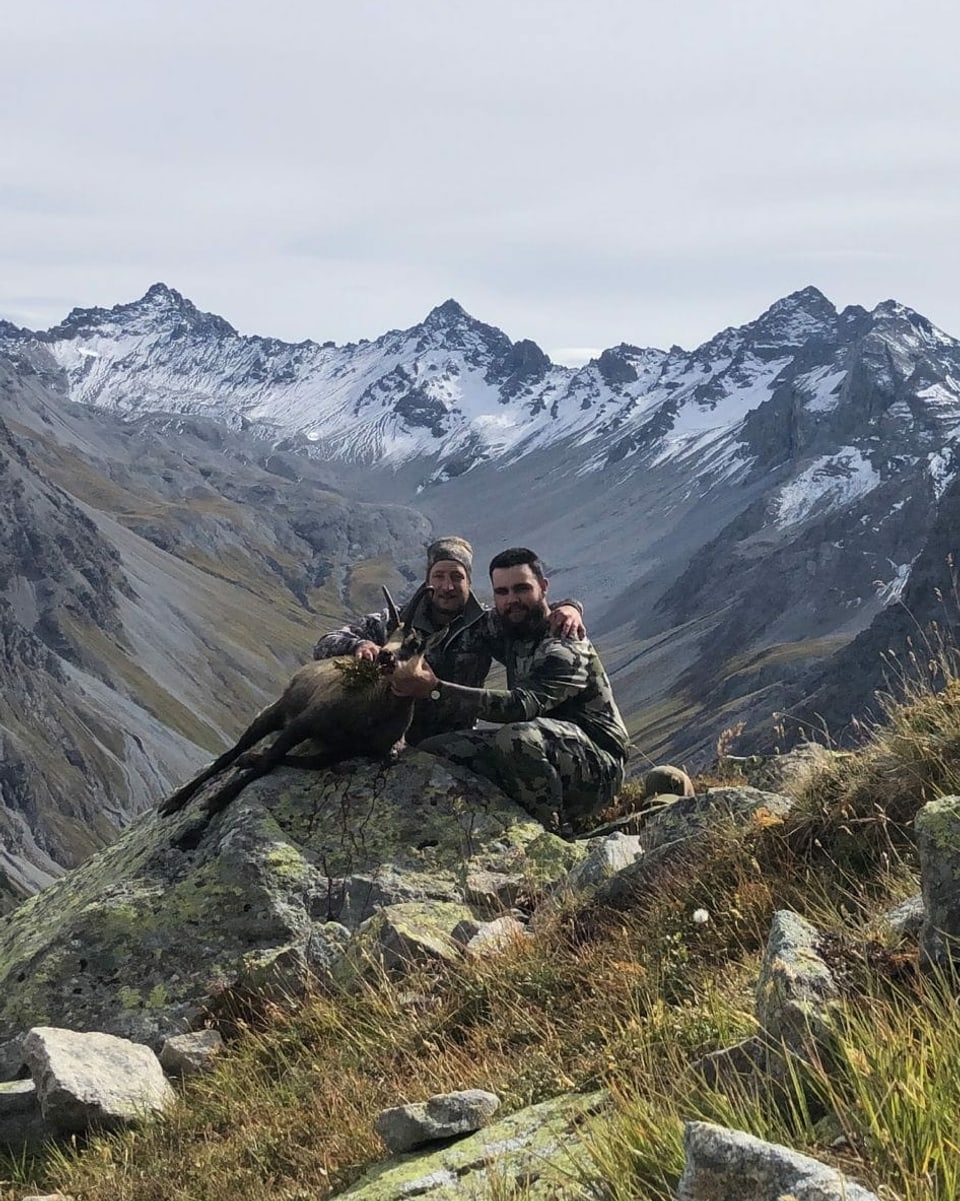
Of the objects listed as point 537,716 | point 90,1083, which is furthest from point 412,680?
point 90,1083

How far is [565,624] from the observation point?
11.5 m

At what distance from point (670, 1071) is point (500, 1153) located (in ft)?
2.47

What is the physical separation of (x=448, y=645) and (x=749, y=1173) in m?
9.39

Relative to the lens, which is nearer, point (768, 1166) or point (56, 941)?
point (768, 1166)

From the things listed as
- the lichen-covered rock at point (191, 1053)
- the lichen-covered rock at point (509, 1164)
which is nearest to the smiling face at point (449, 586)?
the lichen-covered rock at point (191, 1053)

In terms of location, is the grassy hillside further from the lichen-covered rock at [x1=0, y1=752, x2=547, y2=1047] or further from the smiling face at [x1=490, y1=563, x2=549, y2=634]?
the smiling face at [x1=490, y1=563, x2=549, y2=634]

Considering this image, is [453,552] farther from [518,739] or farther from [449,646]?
[518,739]

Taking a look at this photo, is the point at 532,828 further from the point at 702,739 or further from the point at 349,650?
the point at 702,739

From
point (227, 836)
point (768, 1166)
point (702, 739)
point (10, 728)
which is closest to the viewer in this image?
point (768, 1166)

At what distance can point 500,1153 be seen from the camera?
4.30 m

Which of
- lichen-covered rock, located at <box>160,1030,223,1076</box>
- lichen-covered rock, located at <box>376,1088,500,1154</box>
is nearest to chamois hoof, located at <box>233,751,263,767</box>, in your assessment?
lichen-covered rock, located at <box>160,1030,223,1076</box>

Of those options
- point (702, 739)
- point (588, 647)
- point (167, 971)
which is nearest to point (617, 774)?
point (588, 647)

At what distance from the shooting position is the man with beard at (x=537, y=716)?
10.7m

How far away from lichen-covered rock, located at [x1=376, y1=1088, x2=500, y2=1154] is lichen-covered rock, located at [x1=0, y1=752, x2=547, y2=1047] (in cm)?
325
